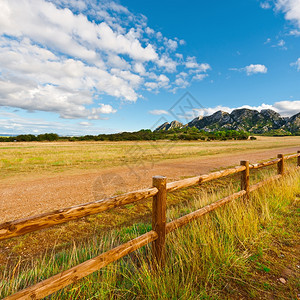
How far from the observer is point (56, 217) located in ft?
6.40

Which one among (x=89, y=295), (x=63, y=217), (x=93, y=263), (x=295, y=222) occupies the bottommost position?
(x=295, y=222)

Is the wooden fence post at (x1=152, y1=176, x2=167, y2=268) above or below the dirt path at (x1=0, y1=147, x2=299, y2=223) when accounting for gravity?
above

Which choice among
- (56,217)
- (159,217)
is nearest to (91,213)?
(56,217)

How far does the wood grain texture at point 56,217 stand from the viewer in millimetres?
1655

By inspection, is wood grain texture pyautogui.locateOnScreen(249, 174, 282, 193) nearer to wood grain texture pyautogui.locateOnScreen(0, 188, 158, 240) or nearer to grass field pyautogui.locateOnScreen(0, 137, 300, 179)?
wood grain texture pyautogui.locateOnScreen(0, 188, 158, 240)

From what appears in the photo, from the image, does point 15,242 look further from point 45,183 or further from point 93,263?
point 45,183

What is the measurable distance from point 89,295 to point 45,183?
8199 mm

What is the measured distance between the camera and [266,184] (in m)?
6.42

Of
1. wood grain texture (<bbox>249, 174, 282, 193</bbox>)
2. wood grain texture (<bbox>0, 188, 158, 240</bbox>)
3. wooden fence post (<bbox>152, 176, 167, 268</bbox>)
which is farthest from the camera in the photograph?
wood grain texture (<bbox>249, 174, 282, 193</bbox>)

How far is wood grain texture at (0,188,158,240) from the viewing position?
1.66m

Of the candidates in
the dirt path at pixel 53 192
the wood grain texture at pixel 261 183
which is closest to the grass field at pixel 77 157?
the dirt path at pixel 53 192

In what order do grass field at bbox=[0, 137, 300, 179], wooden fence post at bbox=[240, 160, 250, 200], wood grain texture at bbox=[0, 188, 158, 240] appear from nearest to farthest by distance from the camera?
wood grain texture at bbox=[0, 188, 158, 240]
wooden fence post at bbox=[240, 160, 250, 200]
grass field at bbox=[0, 137, 300, 179]

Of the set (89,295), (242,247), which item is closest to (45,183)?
(89,295)

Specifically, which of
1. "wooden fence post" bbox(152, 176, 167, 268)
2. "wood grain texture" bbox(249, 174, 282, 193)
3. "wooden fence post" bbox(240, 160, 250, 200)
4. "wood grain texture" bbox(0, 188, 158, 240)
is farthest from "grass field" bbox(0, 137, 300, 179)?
"wood grain texture" bbox(0, 188, 158, 240)
